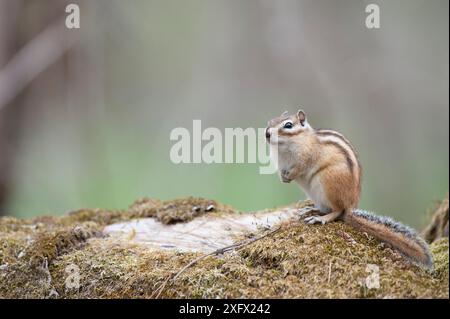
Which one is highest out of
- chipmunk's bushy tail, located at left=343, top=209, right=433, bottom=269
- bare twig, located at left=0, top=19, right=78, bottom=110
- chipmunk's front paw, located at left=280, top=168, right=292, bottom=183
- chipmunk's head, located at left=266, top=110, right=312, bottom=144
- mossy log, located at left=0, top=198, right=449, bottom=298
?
bare twig, located at left=0, top=19, right=78, bottom=110

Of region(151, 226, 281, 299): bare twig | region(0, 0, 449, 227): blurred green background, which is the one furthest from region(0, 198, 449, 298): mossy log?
region(0, 0, 449, 227): blurred green background

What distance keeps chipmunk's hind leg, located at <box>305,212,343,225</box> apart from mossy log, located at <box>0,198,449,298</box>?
0.05 m

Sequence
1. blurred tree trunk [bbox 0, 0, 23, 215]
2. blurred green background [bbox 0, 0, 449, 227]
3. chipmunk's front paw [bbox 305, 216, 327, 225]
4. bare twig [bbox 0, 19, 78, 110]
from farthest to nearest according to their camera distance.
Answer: blurred tree trunk [bbox 0, 0, 23, 215]
bare twig [bbox 0, 19, 78, 110]
blurred green background [bbox 0, 0, 449, 227]
chipmunk's front paw [bbox 305, 216, 327, 225]

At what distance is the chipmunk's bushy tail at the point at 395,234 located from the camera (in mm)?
2689

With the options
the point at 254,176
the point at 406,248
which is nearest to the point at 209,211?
the point at 406,248

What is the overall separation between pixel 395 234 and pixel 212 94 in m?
5.39

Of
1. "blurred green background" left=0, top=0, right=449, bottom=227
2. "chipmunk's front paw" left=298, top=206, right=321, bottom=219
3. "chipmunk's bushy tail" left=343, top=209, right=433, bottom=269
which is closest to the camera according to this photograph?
"chipmunk's bushy tail" left=343, top=209, right=433, bottom=269

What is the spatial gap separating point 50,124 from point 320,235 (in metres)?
6.81

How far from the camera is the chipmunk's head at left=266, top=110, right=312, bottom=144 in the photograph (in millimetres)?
3406

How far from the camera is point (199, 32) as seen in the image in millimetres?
8570

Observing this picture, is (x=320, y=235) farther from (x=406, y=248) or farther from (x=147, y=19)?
(x=147, y=19)

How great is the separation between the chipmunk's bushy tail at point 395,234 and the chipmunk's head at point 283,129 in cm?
60

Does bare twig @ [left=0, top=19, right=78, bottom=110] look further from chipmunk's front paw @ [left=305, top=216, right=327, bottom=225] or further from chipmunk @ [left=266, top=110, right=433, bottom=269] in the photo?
chipmunk's front paw @ [left=305, top=216, right=327, bottom=225]

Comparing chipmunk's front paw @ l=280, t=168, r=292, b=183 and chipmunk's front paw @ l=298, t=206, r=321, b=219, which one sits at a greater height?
chipmunk's front paw @ l=280, t=168, r=292, b=183
